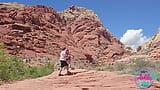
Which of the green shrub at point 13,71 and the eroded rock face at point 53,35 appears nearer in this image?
the green shrub at point 13,71

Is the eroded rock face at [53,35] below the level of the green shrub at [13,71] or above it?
above

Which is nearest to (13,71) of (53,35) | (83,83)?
(83,83)

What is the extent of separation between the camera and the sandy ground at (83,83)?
1437 centimetres

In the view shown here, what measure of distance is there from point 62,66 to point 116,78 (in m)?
3.14

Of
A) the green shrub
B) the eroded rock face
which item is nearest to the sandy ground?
the green shrub

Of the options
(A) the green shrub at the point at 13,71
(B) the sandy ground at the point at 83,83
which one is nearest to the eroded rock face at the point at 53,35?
(A) the green shrub at the point at 13,71

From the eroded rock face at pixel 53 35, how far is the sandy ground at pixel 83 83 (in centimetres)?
4851

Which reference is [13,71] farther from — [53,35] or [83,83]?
[53,35]

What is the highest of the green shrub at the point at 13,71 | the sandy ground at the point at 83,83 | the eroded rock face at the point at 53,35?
the eroded rock face at the point at 53,35

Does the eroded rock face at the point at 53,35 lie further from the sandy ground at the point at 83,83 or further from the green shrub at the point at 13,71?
the sandy ground at the point at 83,83

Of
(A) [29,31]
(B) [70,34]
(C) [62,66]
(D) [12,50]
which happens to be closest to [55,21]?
(B) [70,34]

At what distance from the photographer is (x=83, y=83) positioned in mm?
15438

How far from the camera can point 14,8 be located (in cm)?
8162

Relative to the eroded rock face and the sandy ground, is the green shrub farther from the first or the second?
the eroded rock face
